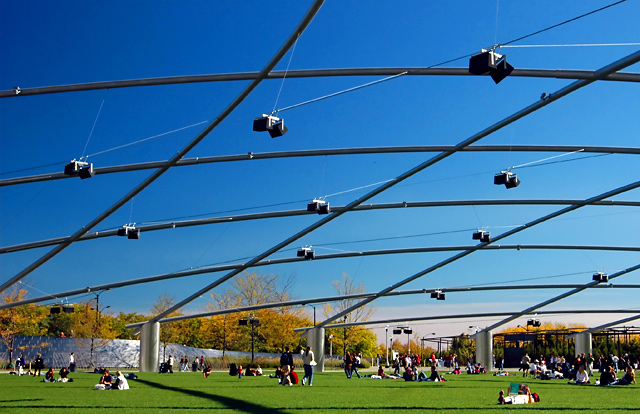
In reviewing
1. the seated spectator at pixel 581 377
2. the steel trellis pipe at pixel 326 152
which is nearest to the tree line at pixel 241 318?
the seated spectator at pixel 581 377

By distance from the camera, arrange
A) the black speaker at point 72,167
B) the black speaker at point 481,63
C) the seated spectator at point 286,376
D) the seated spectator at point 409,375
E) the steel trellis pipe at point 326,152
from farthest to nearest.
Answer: the seated spectator at point 409,375 → the seated spectator at point 286,376 → the steel trellis pipe at point 326,152 → the black speaker at point 72,167 → the black speaker at point 481,63

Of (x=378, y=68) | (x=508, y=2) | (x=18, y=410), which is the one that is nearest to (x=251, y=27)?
(x=378, y=68)

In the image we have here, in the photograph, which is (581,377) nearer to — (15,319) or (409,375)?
(409,375)

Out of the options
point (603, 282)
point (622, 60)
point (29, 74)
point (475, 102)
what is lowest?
point (603, 282)

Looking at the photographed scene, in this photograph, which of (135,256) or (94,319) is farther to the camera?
(94,319)

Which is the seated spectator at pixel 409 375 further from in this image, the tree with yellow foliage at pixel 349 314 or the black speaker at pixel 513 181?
the tree with yellow foliage at pixel 349 314

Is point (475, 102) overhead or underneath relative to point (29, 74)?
underneath

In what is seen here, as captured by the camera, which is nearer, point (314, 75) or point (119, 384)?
point (314, 75)

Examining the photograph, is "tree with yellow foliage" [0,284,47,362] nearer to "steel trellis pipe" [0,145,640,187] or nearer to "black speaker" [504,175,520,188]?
"steel trellis pipe" [0,145,640,187]

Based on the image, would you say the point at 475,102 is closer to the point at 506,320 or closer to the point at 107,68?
the point at 107,68

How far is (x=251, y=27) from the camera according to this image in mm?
18484

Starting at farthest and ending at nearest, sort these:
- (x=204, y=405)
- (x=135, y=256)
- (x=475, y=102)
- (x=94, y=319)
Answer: (x=94, y=319), (x=135, y=256), (x=475, y=102), (x=204, y=405)

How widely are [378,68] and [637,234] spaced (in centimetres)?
2650

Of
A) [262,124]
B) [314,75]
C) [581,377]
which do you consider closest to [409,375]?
[581,377]
